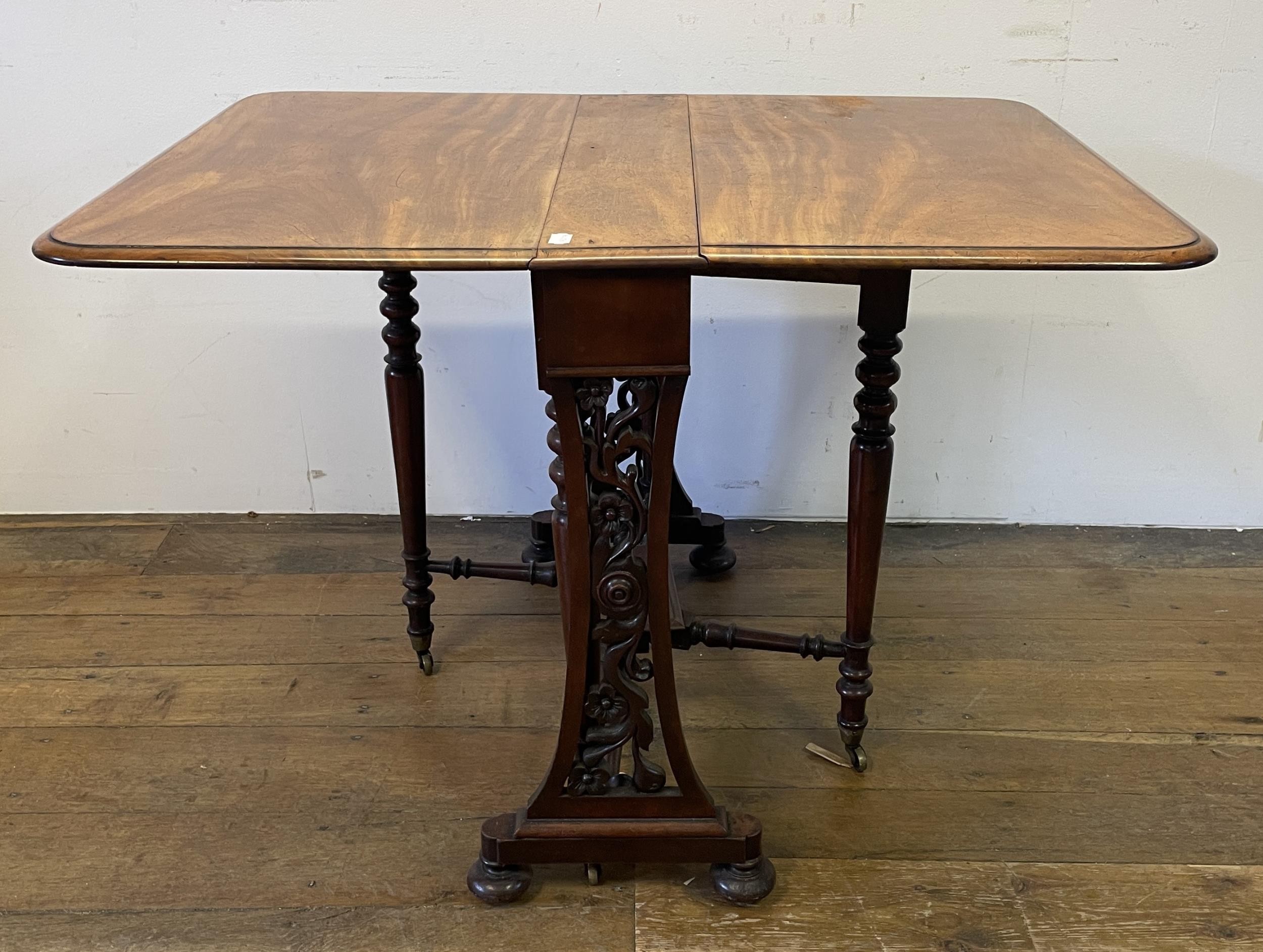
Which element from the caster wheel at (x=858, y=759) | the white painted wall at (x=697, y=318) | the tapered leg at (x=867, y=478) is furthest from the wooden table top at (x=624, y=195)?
the caster wheel at (x=858, y=759)

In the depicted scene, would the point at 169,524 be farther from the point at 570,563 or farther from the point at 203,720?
the point at 570,563

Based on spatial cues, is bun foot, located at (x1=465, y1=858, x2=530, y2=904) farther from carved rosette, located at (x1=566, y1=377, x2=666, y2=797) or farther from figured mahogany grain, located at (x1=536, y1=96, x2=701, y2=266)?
figured mahogany grain, located at (x1=536, y1=96, x2=701, y2=266)

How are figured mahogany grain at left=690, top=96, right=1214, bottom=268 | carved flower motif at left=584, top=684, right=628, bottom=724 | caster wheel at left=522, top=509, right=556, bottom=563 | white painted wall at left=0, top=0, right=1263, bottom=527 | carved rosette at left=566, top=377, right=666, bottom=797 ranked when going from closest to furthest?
1. figured mahogany grain at left=690, top=96, right=1214, bottom=268
2. carved rosette at left=566, top=377, right=666, bottom=797
3. carved flower motif at left=584, top=684, right=628, bottom=724
4. white painted wall at left=0, top=0, right=1263, bottom=527
5. caster wheel at left=522, top=509, right=556, bottom=563

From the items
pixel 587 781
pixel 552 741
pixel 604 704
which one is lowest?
pixel 552 741

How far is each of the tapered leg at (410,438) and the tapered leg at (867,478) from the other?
2.23ft

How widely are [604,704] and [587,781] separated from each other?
0.12m

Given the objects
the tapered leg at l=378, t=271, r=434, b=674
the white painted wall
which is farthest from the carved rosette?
the white painted wall

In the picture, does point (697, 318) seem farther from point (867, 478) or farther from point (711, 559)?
point (867, 478)

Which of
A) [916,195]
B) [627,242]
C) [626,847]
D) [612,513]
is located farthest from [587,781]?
[916,195]

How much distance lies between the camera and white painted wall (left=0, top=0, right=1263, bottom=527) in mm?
2084

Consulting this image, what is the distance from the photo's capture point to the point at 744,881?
4.99 feet

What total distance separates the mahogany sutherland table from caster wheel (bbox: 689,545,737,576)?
0.48 meters

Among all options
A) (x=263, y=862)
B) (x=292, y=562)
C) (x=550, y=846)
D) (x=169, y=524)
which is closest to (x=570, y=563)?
(x=550, y=846)

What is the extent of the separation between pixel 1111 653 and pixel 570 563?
117cm
